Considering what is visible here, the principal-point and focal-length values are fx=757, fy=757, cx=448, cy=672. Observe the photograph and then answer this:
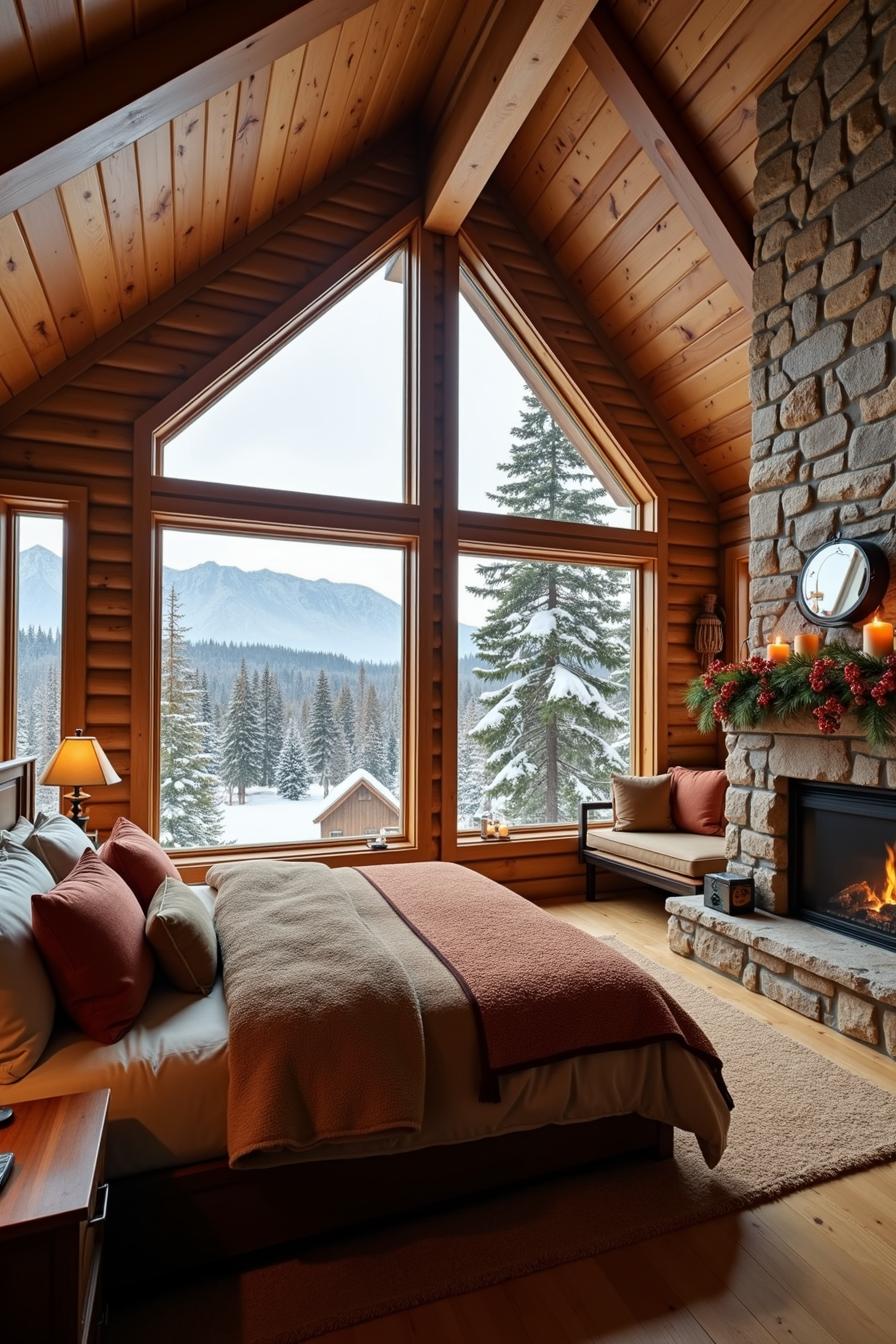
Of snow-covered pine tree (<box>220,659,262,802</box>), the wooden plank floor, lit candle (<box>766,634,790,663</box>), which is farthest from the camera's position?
snow-covered pine tree (<box>220,659,262,802</box>)

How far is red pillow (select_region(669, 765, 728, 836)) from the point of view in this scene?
15.6ft

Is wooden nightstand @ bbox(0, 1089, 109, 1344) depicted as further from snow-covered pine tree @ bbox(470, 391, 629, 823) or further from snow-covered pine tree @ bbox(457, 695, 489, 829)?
snow-covered pine tree @ bbox(470, 391, 629, 823)

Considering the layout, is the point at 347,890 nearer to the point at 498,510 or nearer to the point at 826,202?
the point at 498,510

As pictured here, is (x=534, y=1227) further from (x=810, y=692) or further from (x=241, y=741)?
(x=241, y=741)

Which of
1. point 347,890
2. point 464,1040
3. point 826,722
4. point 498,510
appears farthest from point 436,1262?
point 498,510

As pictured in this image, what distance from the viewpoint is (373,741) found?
184 inches

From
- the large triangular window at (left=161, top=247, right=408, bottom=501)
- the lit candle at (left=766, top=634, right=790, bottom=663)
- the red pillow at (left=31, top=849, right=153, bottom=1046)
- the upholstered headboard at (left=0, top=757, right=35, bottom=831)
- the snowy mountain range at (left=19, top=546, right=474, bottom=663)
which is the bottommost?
the red pillow at (left=31, top=849, right=153, bottom=1046)

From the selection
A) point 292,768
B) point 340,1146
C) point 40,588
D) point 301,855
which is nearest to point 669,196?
point 292,768

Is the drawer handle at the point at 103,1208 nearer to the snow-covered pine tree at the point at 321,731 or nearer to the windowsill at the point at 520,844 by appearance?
the snow-covered pine tree at the point at 321,731

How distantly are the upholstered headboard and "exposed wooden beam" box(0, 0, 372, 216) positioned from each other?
1.89 metres

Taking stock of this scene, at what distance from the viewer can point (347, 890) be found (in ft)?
9.06

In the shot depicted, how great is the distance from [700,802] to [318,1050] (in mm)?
3613

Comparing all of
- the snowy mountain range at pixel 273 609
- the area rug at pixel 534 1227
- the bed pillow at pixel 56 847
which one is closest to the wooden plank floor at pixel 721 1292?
the area rug at pixel 534 1227

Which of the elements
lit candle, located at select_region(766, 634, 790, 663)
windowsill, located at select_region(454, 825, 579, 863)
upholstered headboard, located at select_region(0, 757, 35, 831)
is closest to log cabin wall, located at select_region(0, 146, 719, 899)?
windowsill, located at select_region(454, 825, 579, 863)
